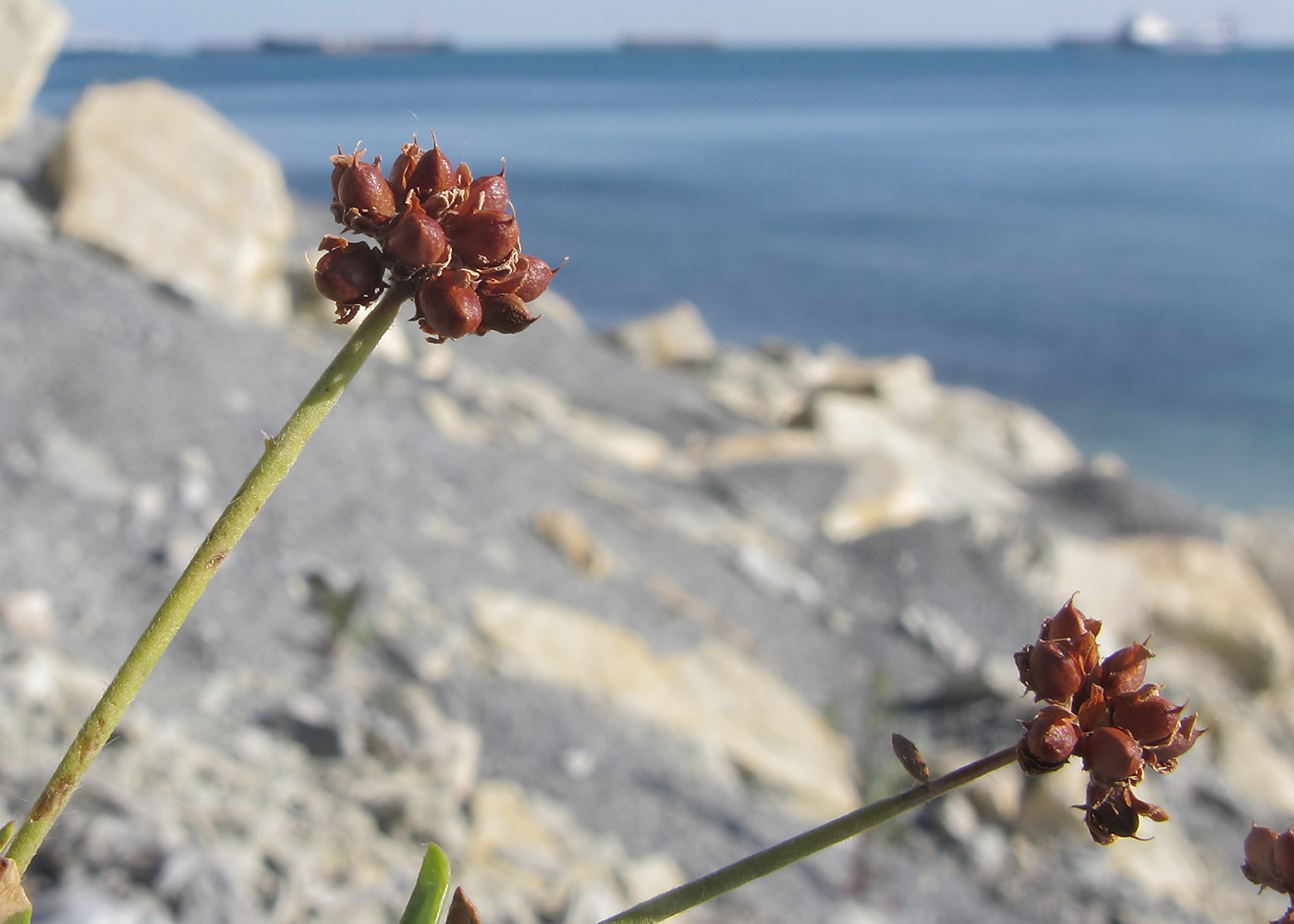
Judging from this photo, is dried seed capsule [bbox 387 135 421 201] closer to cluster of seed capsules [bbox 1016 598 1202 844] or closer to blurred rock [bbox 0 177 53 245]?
cluster of seed capsules [bbox 1016 598 1202 844]

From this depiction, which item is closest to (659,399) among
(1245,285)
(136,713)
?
(136,713)

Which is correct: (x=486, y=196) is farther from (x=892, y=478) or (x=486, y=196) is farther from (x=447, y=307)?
(x=892, y=478)

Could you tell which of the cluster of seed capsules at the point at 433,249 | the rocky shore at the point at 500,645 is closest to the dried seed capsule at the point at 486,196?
the cluster of seed capsules at the point at 433,249

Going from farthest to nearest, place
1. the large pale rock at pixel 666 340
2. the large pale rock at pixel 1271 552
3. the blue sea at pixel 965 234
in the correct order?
the blue sea at pixel 965 234 < the large pale rock at pixel 666 340 < the large pale rock at pixel 1271 552

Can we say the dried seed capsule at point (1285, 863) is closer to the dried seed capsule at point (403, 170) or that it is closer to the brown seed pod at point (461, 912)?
the brown seed pod at point (461, 912)

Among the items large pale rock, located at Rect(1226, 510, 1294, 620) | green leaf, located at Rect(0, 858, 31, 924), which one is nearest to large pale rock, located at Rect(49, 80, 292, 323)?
green leaf, located at Rect(0, 858, 31, 924)

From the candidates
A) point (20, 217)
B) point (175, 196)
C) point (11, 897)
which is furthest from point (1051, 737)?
point (175, 196)
